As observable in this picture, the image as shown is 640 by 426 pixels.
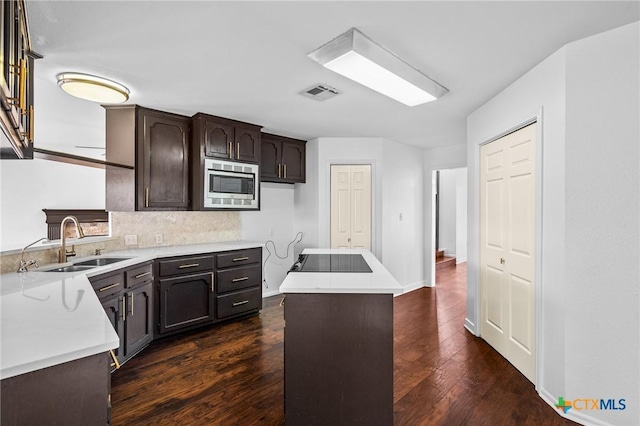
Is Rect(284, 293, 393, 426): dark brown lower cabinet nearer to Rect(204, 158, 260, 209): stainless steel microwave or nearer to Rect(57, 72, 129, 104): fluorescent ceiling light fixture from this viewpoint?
Rect(204, 158, 260, 209): stainless steel microwave

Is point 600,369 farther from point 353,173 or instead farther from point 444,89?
point 353,173

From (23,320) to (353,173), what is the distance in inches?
147

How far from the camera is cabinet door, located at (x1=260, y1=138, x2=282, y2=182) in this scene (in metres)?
3.95

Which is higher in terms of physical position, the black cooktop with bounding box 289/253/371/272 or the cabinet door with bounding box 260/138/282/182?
the cabinet door with bounding box 260/138/282/182

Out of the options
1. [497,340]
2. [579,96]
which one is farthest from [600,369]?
[579,96]

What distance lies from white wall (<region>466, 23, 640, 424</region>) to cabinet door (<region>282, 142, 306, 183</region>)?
2945 millimetres

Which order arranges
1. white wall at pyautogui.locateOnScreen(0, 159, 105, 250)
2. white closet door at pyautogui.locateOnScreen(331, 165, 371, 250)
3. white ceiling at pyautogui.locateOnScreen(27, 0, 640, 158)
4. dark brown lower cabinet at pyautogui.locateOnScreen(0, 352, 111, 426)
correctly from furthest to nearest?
white closet door at pyautogui.locateOnScreen(331, 165, 371, 250) < white wall at pyautogui.locateOnScreen(0, 159, 105, 250) < white ceiling at pyautogui.locateOnScreen(27, 0, 640, 158) < dark brown lower cabinet at pyautogui.locateOnScreen(0, 352, 111, 426)

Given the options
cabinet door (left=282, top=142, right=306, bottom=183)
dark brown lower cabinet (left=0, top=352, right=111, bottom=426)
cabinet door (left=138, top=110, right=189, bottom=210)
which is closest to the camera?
dark brown lower cabinet (left=0, top=352, right=111, bottom=426)

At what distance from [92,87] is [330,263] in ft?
7.76

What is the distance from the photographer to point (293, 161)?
14.0ft

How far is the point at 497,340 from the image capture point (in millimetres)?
2713

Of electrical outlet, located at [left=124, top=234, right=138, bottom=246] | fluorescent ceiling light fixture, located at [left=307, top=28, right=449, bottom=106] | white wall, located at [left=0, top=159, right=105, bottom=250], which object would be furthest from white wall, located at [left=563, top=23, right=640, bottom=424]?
white wall, located at [left=0, top=159, right=105, bottom=250]

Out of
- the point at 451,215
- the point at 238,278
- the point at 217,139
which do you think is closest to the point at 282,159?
the point at 217,139

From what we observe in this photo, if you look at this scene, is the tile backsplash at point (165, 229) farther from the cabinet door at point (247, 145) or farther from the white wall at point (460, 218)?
the white wall at point (460, 218)
